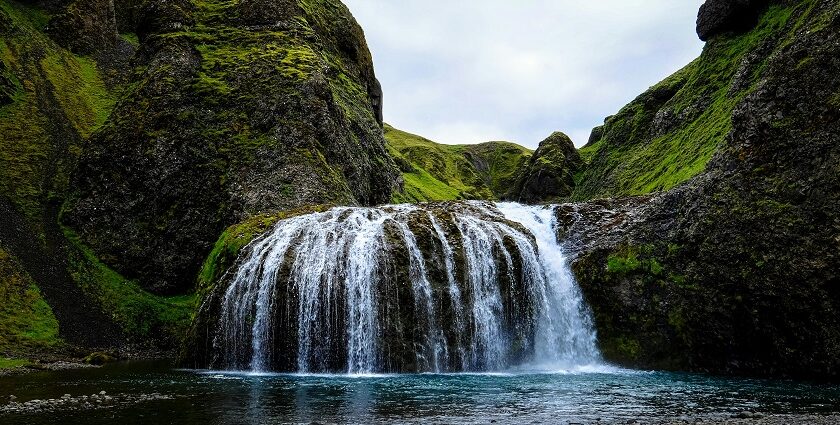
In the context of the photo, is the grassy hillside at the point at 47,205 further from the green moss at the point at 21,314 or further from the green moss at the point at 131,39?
the green moss at the point at 131,39

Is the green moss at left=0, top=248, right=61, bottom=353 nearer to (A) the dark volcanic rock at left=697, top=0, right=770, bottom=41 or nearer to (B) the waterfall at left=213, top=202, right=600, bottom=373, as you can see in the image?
(B) the waterfall at left=213, top=202, right=600, bottom=373

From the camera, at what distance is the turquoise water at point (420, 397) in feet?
48.2

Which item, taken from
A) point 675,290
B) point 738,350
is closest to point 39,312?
point 675,290

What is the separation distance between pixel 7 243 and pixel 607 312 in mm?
46444

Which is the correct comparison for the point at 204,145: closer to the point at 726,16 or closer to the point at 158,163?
the point at 158,163

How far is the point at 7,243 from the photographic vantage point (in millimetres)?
44219

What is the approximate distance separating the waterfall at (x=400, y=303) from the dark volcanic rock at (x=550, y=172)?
8429 cm

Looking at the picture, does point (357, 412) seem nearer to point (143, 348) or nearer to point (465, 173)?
point (143, 348)

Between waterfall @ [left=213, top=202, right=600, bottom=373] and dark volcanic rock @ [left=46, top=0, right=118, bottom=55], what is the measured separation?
74861mm

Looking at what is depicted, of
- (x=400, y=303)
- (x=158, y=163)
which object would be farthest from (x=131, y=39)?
(x=400, y=303)

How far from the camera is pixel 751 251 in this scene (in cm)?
2659

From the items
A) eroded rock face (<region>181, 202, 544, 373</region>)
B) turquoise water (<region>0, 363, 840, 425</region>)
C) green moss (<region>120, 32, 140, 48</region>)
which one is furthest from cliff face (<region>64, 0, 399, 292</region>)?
green moss (<region>120, 32, 140, 48</region>)

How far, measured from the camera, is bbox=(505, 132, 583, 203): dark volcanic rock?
386ft

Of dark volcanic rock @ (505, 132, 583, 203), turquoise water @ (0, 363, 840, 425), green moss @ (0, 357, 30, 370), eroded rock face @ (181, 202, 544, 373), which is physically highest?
dark volcanic rock @ (505, 132, 583, 203)
